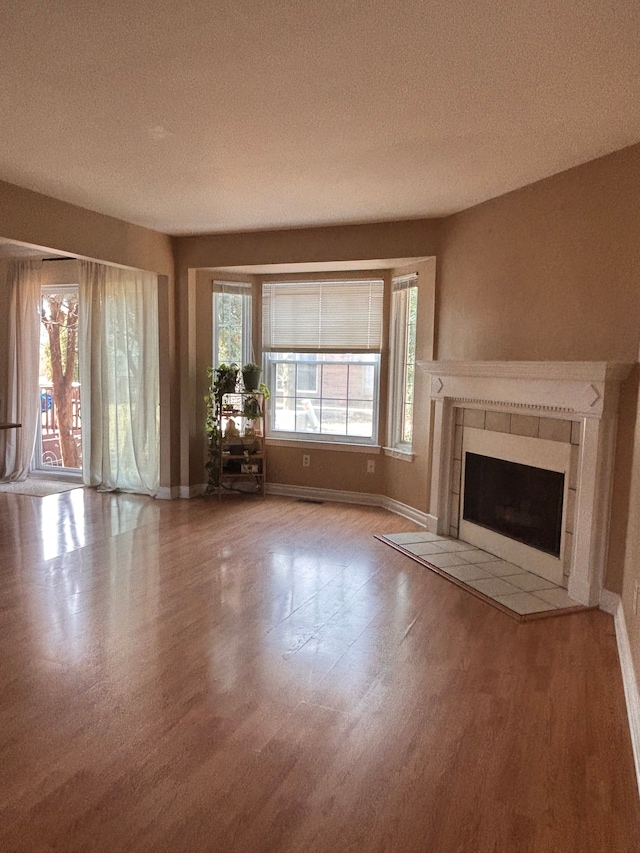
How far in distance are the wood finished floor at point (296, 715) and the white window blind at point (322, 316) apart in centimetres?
246

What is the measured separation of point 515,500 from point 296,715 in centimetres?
235

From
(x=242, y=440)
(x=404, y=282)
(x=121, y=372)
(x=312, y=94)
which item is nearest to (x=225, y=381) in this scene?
(x=242, y=440)

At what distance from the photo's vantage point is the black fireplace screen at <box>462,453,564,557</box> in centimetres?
372

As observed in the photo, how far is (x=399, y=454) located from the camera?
213 inches

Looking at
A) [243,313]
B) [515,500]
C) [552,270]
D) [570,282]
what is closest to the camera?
[570,282]

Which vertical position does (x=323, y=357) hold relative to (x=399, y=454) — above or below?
above

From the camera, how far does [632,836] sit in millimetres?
1730

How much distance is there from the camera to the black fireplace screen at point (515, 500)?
3.72 m

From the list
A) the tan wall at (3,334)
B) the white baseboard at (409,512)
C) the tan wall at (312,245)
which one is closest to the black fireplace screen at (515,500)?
the white baseboard at (409,512)

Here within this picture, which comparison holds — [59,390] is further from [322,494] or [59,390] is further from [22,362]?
[322,494]

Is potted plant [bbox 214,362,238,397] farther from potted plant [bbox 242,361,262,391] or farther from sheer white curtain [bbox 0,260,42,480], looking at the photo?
sheer white curtain [bbox 0,260,42,480]

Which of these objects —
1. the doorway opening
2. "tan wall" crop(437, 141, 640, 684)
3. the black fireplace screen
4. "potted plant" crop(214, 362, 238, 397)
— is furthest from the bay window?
the doorway opening

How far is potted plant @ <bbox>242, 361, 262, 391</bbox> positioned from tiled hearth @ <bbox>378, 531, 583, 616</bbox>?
2002 millimetres

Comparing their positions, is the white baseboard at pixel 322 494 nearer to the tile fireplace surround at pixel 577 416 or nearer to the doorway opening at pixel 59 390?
the tile fireplace surround at pixel 577 416
